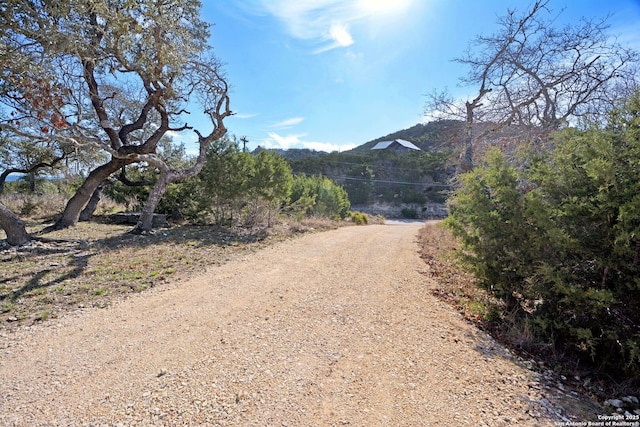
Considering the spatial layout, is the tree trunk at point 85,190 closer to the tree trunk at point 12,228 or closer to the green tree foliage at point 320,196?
the tree trunk at point 12,228

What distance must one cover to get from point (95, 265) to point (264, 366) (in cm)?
481

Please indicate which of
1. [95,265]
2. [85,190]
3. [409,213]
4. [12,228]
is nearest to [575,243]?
[95,265]

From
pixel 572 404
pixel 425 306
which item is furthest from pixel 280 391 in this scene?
pixel 425 306

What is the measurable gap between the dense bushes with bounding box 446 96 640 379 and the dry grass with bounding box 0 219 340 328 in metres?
5.02

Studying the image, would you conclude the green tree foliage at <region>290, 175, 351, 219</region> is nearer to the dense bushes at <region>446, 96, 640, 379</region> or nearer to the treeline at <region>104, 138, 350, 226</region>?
the treeline at <region>104, 138, 350, 226</region>

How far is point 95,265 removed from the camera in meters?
5.56

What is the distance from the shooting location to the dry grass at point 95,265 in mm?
3961

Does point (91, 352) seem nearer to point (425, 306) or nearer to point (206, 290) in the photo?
point (206, 290)

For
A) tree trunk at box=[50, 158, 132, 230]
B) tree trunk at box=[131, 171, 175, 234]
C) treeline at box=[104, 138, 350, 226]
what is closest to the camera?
tree trunk at box=[131, 171, 175, 234]

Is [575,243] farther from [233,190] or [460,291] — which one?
[233,190]

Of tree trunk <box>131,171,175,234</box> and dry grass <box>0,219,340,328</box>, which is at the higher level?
tree trunk <box>131,171,175,234</box>

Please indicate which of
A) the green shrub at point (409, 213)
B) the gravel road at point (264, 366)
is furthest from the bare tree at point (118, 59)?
the green shrub at point (409, 213)

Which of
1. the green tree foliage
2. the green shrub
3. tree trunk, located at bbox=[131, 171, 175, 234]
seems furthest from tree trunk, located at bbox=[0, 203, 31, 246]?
the green shrub

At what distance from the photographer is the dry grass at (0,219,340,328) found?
13.0 feet
